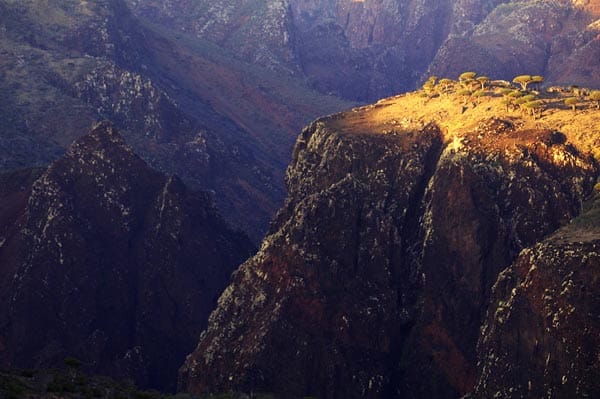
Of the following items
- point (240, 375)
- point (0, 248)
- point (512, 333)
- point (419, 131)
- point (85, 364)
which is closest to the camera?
point (512, 333)

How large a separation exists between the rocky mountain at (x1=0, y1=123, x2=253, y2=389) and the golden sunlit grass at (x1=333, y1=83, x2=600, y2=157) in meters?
30.7

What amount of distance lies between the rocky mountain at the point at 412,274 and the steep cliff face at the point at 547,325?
240 millimetres

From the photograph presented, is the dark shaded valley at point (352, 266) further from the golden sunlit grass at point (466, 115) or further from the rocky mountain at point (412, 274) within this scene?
the golden sunlit grass at point (466, 115)

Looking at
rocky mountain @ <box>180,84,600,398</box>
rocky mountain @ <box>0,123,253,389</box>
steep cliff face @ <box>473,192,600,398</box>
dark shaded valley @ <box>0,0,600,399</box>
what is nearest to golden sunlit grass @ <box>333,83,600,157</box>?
dark shaded valley @ <box>0,0,600,399</box>

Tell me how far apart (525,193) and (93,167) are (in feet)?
218

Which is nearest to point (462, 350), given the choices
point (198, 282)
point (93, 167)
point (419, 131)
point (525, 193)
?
point (525, 193)

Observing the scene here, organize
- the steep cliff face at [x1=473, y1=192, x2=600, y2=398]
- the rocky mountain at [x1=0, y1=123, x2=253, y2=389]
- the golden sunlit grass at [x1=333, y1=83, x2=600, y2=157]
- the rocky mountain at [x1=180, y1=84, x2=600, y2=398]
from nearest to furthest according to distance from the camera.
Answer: the steep cliff face at [x1=473, y1=192, x2=600, y2=398]
the rocky mountain at [x1=180, y1=84, x2=600, y2=398]
the golden sunlit grass at [x1=333, y1=83, x2=600, y2=157]
the rocky mountain at [x1=0, y1=123, x2=253, y2=389]

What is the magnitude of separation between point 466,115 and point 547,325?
1699 inches

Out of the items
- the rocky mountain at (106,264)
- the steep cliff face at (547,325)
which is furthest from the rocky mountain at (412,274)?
the rocky mountain at (106,264)

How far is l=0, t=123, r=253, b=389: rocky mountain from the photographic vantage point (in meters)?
115

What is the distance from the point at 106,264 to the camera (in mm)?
124812

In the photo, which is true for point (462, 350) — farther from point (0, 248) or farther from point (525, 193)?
point (0, 248)

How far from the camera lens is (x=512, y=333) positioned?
85500 millimetres

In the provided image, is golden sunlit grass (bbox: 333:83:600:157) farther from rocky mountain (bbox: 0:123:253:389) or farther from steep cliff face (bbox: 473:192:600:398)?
rocky mountain (bbox: 0:123:253:389)
